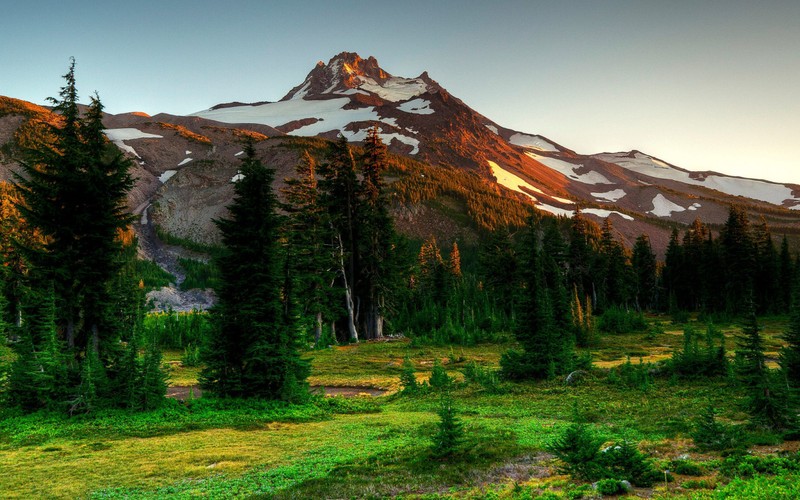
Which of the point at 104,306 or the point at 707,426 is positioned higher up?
A: the point at 104,306

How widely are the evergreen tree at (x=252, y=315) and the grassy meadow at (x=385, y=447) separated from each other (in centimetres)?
113

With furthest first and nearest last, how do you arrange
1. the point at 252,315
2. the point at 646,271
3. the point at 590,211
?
the point at 590,211 < the point at 646,271 < the point at 252,315

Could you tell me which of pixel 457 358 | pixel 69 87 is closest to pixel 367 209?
pixel 457 358

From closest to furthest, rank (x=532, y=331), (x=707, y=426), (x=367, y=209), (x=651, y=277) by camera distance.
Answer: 1. (x=707, y=426)
2. (x=532, y=331)
3. (x=367, y=209)
4. (x=651, y=277)

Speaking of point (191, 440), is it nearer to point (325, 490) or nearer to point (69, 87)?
point (325, 490)

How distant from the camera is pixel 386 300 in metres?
53.7

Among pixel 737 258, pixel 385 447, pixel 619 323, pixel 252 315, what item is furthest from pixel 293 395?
pixel 737 258

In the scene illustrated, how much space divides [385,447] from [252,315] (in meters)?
10.5

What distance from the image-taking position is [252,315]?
2241 cm

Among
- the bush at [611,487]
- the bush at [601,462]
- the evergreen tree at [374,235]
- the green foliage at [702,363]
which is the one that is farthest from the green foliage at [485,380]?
the evergreen tree at [374,235]

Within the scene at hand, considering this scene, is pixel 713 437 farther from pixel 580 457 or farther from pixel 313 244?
pixel 313 244

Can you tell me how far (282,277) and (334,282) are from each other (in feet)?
96.8

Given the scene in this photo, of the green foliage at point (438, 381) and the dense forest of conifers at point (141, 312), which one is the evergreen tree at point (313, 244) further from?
the green foliage at point (438, 381)

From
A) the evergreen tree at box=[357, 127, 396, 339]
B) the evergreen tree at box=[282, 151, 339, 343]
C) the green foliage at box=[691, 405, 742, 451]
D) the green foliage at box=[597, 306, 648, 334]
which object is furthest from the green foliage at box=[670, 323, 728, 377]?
the green foliage at box=[597, 306, 648, 334]
